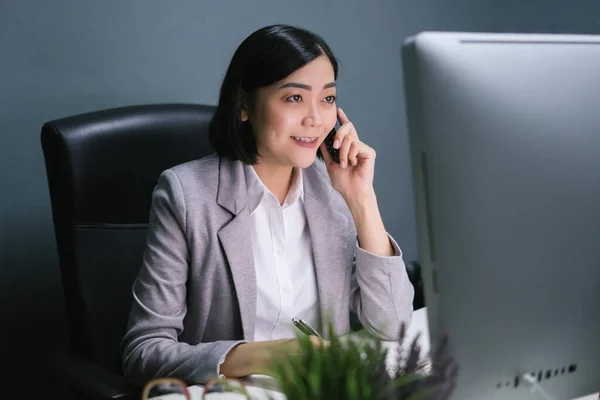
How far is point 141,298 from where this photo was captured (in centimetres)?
127

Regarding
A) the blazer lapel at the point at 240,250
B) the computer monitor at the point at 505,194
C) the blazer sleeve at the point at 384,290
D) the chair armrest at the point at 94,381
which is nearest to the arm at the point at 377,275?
the blazer sleeve at the point at 384,290

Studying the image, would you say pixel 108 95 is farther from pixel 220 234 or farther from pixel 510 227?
pixel 510 227

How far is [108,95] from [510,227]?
1385 millimetres

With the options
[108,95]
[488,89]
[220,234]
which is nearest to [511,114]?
[488,89]

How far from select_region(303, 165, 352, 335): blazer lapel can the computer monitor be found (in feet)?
2.29

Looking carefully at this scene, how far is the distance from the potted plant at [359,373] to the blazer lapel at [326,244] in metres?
0.71

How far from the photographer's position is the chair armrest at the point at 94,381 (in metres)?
1.13

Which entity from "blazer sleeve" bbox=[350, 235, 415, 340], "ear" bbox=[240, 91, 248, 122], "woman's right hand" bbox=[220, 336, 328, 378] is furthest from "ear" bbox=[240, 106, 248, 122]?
"woman's right hand" bbox=[220, 336, 328, 378]

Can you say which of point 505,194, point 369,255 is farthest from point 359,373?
Result: point 369,255

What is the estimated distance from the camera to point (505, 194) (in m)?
0.64

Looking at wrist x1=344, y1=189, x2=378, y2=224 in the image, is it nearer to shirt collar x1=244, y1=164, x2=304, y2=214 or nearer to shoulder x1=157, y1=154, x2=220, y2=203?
shirt collar x1=244, y1=164, x2=304, y2=214

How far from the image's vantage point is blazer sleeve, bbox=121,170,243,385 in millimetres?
1162

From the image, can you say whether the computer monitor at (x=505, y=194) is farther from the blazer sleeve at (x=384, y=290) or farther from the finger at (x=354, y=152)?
the finger at (x=354, y=152)

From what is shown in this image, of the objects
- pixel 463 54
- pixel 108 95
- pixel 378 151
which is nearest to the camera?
pixel 463 54
